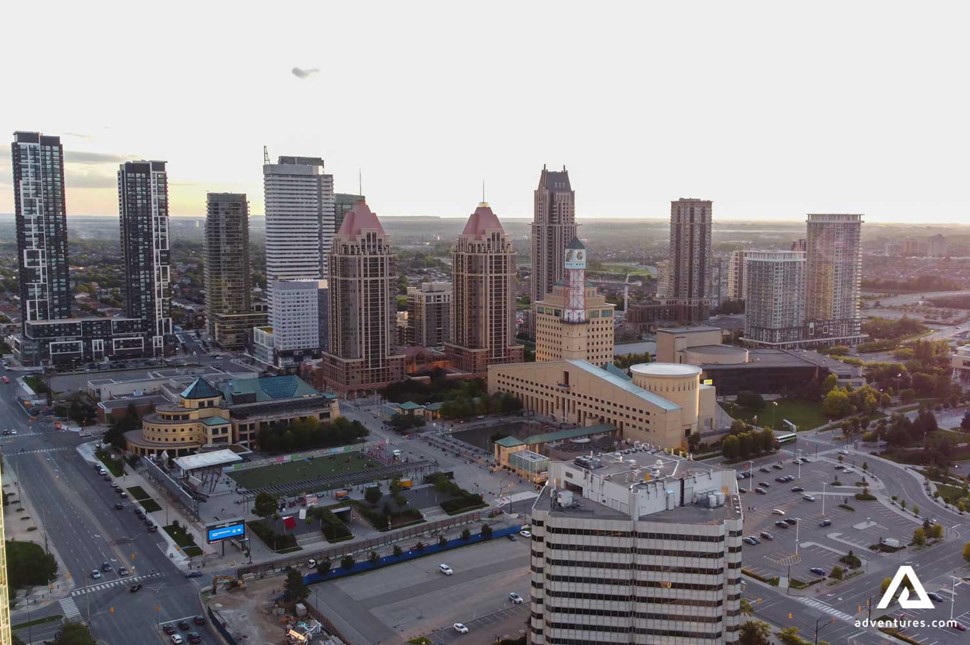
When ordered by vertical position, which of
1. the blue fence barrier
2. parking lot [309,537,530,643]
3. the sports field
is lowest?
parking lot [309,537,530,643]

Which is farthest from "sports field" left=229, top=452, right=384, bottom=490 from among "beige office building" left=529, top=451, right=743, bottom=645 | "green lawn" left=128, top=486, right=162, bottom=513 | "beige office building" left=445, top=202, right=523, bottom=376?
"beige office building" left=445, top=202, right=523, bottom=376

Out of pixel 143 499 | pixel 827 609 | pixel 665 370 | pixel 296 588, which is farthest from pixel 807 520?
pixel 143 499

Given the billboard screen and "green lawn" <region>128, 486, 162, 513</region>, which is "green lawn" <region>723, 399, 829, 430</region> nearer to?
the billboard screen

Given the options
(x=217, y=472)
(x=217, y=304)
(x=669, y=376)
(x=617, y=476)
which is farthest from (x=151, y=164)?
(x=617, y=476)

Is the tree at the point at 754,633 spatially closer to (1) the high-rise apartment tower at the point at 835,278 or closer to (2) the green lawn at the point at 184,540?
(2) the green lawn at the point at 184,540

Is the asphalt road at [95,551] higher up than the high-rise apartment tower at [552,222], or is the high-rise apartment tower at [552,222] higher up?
the high-rise apartment tower at [552,222]

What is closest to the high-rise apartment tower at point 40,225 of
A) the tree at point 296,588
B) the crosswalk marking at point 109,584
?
the crosswalk marking at point 109,584

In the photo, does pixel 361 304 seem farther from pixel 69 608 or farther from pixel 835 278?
pixel 835 278
